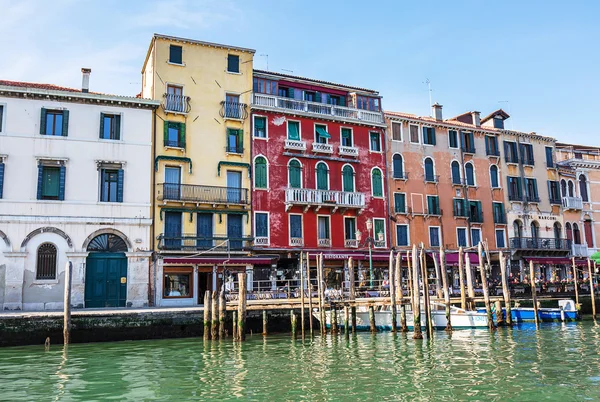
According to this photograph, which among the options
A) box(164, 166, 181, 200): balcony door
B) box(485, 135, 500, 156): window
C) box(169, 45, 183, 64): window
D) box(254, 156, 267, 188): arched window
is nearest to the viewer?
box(164, 166, 181, 200): balcony door

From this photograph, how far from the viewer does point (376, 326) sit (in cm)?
2447

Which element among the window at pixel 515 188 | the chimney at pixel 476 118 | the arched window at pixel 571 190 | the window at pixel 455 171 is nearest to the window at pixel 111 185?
the window at pixel 455 171

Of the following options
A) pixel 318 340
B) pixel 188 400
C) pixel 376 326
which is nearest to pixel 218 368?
pixel 188 400

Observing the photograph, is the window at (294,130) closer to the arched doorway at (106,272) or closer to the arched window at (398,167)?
the arched window at (398,167)

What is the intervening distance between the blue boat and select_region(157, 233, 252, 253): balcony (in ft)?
40.7

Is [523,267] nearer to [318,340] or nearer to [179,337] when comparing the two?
[318,340]

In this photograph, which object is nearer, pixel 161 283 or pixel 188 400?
pixel 188 400

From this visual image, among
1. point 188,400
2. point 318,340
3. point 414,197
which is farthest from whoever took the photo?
point 414,197

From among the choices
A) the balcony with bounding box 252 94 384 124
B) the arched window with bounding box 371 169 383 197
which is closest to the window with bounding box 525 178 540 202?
the arched window with bounding box 371 169 383 197

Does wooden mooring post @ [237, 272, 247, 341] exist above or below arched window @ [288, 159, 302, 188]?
below

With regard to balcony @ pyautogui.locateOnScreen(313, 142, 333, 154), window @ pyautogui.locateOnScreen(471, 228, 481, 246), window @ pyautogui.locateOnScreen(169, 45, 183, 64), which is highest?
window @ pyautogui.locateOnScreen(169, 45, 183, 64)

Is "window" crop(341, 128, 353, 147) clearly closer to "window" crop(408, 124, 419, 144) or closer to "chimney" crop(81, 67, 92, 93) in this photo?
"window" crop(408, 124, 419, 144)

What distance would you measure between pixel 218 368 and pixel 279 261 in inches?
658

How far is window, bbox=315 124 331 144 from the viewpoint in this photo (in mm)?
33812
